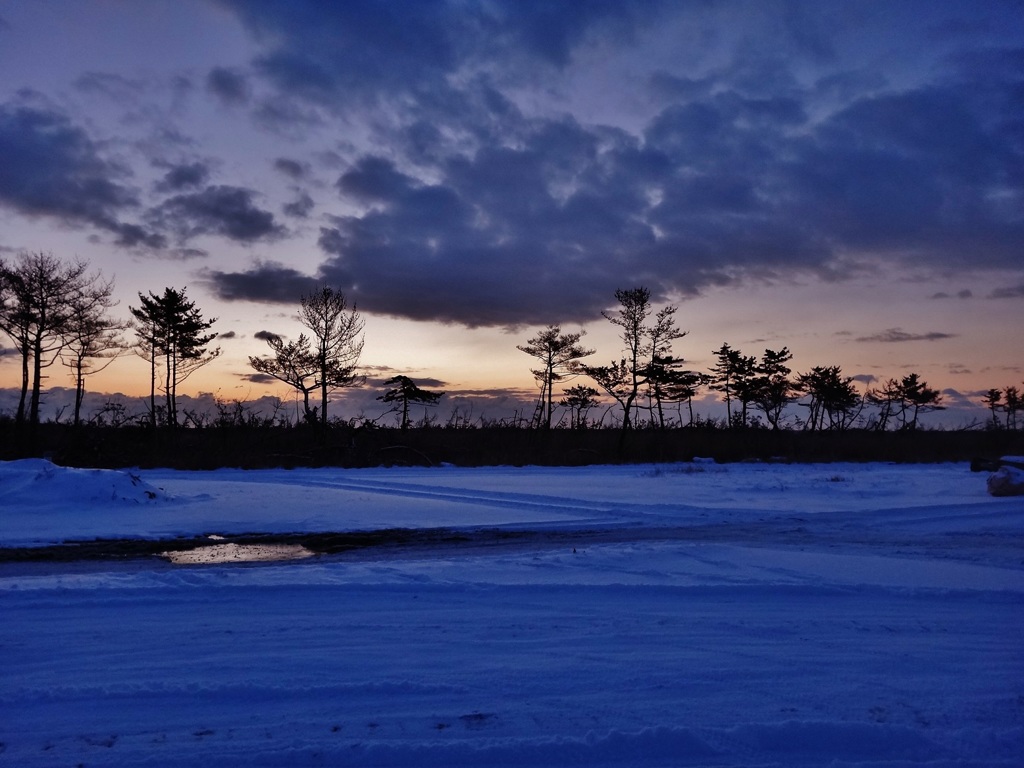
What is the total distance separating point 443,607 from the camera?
6.24 m

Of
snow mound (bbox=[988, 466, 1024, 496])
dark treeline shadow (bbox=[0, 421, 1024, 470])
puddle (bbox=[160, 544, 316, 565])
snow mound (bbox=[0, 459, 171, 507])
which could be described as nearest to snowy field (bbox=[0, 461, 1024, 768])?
puddle (bbox=[160, 544, 316, 565])

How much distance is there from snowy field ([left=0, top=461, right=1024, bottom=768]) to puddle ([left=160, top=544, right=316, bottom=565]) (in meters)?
0.21

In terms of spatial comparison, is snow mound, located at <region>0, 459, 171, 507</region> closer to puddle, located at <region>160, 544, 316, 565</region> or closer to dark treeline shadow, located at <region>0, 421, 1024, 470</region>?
puddle, located at <region>160, 544, 316, 565</region>

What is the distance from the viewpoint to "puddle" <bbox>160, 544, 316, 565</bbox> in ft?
29.3

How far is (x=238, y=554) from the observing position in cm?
937

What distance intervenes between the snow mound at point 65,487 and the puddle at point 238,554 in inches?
208

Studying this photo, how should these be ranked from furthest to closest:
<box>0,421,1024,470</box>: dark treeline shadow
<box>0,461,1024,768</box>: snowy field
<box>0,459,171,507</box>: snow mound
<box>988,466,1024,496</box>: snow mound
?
<box>0,421,1024,470</box>: dark treeline shadow < <box>988,466,1024,496</box>: snow mound < <box>0,459,171,507</box>: snow mound < <box>0,461,1024,768</box>: snowy field

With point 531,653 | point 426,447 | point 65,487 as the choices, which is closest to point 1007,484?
point 531,653

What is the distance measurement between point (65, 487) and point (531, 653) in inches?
503

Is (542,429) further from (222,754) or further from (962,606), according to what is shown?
(222,754)

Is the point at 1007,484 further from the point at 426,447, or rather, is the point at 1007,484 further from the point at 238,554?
the point at 426,447

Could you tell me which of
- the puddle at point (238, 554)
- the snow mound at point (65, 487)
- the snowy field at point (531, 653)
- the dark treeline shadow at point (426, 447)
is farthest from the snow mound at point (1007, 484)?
the snow mound at point (65, 487)

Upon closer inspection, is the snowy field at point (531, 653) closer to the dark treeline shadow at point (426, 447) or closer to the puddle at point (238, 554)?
the puddle at point (238, 554)

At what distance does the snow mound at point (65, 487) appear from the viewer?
44.4ft
